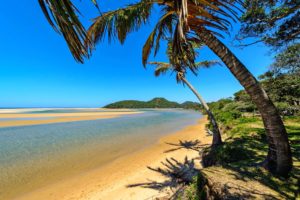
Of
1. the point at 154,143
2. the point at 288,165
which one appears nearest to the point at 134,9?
the point at 288,165

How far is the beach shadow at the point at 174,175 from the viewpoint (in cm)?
462

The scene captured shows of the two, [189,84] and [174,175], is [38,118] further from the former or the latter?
[174,175]

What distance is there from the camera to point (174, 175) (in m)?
5.34

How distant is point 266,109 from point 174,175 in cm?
386

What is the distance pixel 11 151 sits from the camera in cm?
828

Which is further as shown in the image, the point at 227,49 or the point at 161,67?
the point at 161,67

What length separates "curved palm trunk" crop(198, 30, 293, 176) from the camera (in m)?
2.39

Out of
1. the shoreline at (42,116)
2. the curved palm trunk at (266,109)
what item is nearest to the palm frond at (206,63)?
the curved palm trunk at (266,109)

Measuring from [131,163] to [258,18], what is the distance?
6595mm

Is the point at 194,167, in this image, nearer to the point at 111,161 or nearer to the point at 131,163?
the point at 131,163

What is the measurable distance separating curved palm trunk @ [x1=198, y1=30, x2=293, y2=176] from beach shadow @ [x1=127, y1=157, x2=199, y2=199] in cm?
251

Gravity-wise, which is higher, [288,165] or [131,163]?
[288,165]

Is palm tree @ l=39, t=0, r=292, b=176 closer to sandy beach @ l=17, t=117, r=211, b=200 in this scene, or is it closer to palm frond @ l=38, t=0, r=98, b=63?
palm frond @ l=38, t=0, r=98, b=63

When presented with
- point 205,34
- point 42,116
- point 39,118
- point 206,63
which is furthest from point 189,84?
point 42,116
